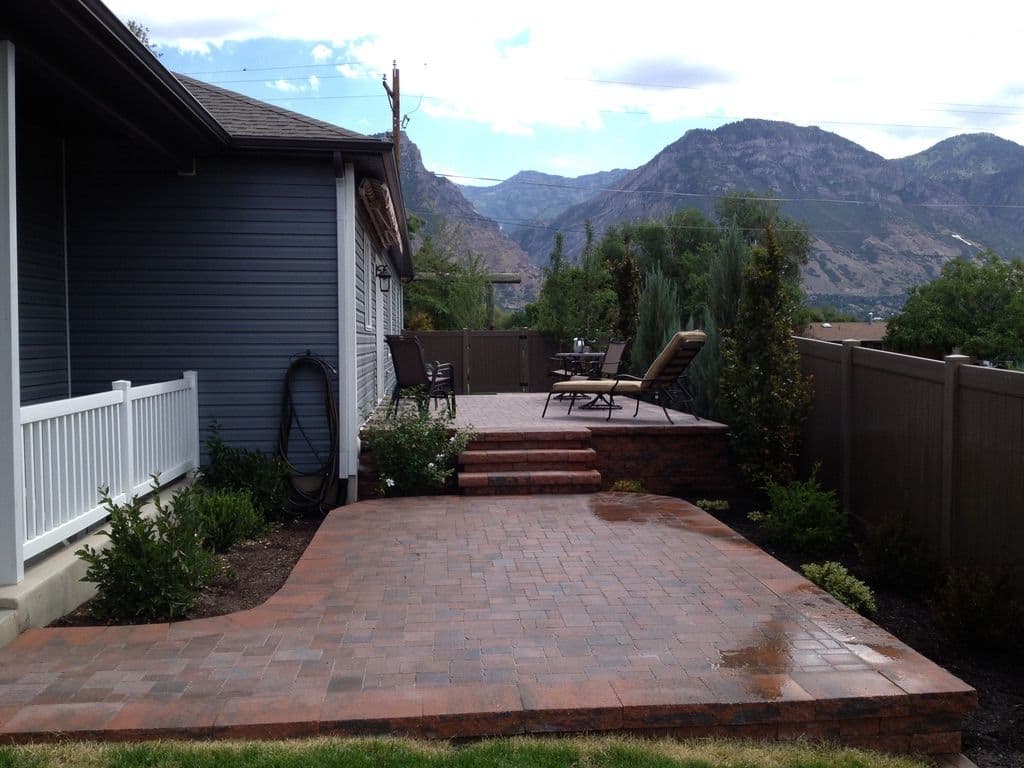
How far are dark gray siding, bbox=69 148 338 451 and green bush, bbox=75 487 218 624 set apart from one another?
10.0 feet

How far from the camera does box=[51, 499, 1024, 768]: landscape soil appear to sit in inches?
156

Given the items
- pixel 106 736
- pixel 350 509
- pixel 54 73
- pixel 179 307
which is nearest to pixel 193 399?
pixel 179 307

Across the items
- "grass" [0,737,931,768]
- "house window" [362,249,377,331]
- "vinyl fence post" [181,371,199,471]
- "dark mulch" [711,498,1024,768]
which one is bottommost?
"dark mulch" [711,498,1024,768]

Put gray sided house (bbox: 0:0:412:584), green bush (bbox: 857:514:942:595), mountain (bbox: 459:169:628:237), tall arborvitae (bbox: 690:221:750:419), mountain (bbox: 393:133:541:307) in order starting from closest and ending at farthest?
green bush (bbox: 857:514:942:595) < gray sided house (bbox: 0:0:412:584) < tall arborvitae (bbox: 690:221:750:419) < mountain (bbox: 393:133:541:307) < mountain (bbox: 459:169:628:237)

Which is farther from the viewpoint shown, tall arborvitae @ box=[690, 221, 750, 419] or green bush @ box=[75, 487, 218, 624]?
tall arborvitae @ box=[690, 221, 750, 419]

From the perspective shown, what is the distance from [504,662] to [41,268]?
5194mm

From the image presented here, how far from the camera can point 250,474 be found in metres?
7.69

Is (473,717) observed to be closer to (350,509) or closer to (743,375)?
(350,509)

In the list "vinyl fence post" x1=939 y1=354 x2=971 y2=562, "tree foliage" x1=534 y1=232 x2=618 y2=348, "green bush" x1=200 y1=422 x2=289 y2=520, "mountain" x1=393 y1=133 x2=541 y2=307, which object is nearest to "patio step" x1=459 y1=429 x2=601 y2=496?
"green bush" x1=200 y1=422 x2=289 y2=520

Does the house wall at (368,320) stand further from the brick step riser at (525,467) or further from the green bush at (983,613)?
the green bush at (983,613)

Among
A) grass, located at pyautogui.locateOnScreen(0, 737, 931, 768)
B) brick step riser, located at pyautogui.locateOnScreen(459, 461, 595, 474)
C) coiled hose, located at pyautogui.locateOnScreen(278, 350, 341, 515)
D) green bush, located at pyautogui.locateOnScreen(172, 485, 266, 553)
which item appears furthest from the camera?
brick step riser, located at pyautogui.locateOnScreen(459, 461, 595, 474)

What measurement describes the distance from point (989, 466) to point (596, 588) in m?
2.40

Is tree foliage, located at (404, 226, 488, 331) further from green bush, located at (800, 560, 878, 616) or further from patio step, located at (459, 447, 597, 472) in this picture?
green bush, located at (800, 560, 878, 616)

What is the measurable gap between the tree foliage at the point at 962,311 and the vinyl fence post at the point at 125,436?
2757 centimetres
